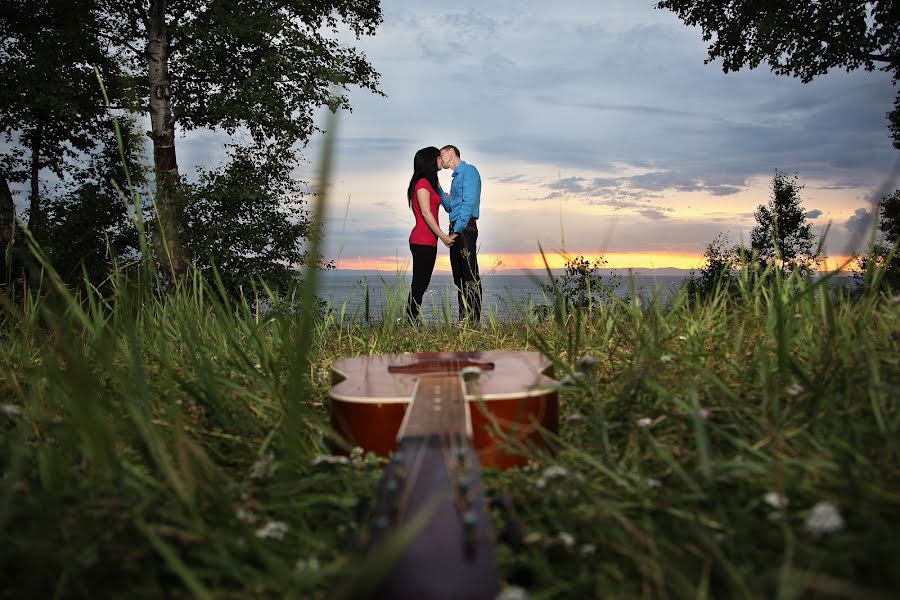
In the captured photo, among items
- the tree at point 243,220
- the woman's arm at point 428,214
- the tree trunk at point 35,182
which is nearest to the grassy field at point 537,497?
the woman's arm at point 428,214

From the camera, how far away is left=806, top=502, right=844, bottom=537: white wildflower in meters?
0.89

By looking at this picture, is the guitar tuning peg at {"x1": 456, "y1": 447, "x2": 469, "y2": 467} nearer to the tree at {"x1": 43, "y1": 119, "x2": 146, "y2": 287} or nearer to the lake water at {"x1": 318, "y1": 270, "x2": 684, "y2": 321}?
the lake water at {"x1": 318, "y1": 270, "x2": 684, "y2": 321}

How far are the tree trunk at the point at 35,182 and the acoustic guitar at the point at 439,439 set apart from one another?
50.9ft

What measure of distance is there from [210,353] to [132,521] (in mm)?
1379

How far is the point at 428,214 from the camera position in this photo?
732 cm

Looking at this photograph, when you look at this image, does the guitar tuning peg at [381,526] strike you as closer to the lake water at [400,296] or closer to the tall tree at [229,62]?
the lake water at [400,296]

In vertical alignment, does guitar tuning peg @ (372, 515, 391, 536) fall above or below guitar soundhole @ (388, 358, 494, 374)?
above

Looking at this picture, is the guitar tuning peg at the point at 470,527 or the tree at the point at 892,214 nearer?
the guitar tuning peg at the point at 470,527

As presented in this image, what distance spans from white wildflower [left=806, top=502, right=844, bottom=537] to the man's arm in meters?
6.71

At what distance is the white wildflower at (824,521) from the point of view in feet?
2.92

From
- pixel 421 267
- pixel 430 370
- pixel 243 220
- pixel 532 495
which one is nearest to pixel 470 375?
pixel 430 370

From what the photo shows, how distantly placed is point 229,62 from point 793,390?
1380 centimetres

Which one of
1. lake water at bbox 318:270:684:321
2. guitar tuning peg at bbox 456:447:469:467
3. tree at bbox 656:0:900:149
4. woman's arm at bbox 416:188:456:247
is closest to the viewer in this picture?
guitar tuning peg at bbox 456:447:469:467

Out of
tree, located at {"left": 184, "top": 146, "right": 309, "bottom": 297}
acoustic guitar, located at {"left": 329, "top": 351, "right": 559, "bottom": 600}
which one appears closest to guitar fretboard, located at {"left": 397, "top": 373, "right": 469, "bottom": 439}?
acoustic guitar, located at {"left": 329, "top": 351, "right": 559, "bottom": 600}
